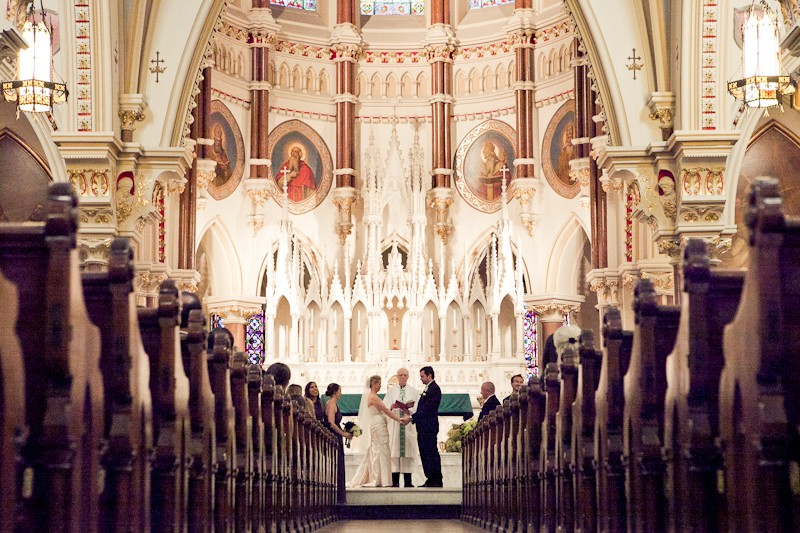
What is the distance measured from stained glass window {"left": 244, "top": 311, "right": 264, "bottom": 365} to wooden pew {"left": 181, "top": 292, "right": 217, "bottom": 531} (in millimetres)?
19717

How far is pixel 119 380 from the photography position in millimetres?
4637

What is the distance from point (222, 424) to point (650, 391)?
2.36 meters

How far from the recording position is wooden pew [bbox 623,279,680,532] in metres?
5.05

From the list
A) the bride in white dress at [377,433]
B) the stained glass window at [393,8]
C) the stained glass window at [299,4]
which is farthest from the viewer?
the stained glass window at [393,8]

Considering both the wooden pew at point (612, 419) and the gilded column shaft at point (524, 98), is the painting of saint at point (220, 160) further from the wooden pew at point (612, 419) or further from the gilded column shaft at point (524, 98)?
the wooden pew at point (612, 419)

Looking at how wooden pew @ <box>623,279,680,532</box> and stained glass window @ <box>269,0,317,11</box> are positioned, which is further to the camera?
stained glass window @ <box>269,0,317,11</box>

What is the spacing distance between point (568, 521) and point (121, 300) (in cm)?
351

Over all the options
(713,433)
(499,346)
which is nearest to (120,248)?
(713,433)

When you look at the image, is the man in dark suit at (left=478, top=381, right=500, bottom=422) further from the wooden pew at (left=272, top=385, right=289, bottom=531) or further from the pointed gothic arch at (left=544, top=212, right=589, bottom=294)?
the pointed gothic arch at (left=544, top=212, right=589, bottom=294)

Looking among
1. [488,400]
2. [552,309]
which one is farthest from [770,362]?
[552,309]

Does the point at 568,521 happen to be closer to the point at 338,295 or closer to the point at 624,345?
the point at 624,345

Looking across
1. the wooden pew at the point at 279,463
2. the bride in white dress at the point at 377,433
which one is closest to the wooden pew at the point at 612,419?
the wooden pew at the point at 279,463

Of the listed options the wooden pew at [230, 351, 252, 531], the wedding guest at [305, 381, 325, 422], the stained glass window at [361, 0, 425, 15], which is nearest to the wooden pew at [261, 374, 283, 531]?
the wooden pew at [230, 351, 252, 531]

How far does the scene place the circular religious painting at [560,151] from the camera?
81.4ft
